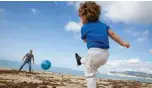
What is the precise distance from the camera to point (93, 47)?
650 cm

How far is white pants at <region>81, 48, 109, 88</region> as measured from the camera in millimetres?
6395

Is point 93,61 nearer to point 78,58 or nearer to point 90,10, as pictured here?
point 78,58

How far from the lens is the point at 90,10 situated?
6.54 meters

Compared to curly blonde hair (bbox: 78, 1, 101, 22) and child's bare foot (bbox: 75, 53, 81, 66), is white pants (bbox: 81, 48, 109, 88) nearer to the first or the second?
child's bare foot (bbox: 75, 53, 81, 66)

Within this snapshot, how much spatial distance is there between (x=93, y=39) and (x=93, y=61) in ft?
1.69

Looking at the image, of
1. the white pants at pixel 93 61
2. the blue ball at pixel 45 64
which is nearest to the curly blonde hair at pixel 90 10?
the white pants at pixel 93 61

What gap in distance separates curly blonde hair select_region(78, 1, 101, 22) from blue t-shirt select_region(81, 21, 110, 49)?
6.5 inches

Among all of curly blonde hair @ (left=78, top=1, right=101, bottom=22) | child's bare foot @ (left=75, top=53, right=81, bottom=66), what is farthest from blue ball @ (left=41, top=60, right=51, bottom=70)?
curly blonde hair @ (left=78, top=1, right=101, bottom=22)

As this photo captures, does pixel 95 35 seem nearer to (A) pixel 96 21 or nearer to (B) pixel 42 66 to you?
(A) pixel 96 21

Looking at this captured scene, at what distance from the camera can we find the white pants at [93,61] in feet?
21.0

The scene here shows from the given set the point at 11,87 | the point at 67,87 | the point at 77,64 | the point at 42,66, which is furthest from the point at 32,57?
the point at 77,64

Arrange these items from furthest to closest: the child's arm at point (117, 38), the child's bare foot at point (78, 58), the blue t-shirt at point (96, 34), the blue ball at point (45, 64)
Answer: the blue ball at point (45, 64), the child's bare foot at point (78, 58), the blue t-shirt at point (96, 34), the child's arm at point (117, 38)

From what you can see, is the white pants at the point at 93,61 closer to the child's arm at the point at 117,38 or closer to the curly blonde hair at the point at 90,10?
the child's arm at the point at 117,38

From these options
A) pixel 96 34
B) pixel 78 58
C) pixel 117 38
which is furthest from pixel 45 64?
pixel 117 38
